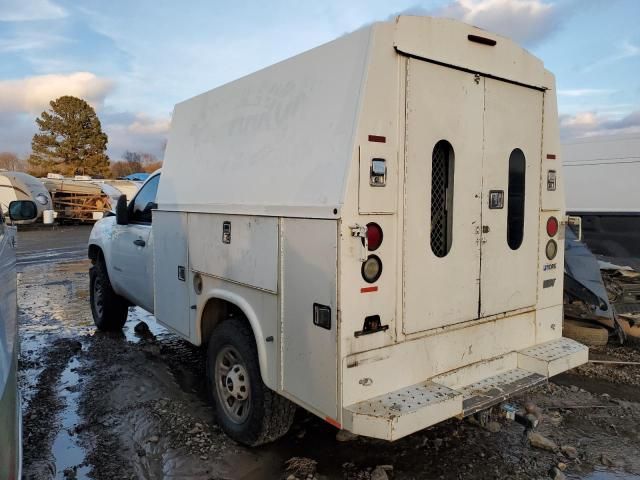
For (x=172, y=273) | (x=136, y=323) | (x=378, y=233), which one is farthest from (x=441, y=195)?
(x=136, y=323)

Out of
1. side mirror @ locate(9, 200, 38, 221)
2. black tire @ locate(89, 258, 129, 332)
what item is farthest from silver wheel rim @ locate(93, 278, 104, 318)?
side mirror @ locate(9, 200, 38, 221)

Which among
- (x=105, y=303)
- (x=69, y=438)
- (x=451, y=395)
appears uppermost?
(x=451, y=395)

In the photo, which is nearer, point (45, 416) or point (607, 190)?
point (45, 416)

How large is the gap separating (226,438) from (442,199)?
2.43 meters

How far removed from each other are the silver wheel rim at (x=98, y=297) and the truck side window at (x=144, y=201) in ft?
4.81

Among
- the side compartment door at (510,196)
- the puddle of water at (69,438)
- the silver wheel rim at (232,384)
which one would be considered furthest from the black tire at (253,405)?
the side compartment door at (510,196)

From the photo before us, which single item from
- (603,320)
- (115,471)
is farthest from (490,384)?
(603,320)

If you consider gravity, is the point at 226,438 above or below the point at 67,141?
below

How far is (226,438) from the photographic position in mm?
3930

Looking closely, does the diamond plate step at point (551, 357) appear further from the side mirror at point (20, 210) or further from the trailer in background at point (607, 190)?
the side mirror at point (20, 210)

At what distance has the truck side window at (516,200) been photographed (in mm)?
3789

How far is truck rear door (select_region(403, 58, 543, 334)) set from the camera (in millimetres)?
3158

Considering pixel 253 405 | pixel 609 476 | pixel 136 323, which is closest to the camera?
pixel 609 476

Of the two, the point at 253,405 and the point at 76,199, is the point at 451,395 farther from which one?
the point at 76,199
